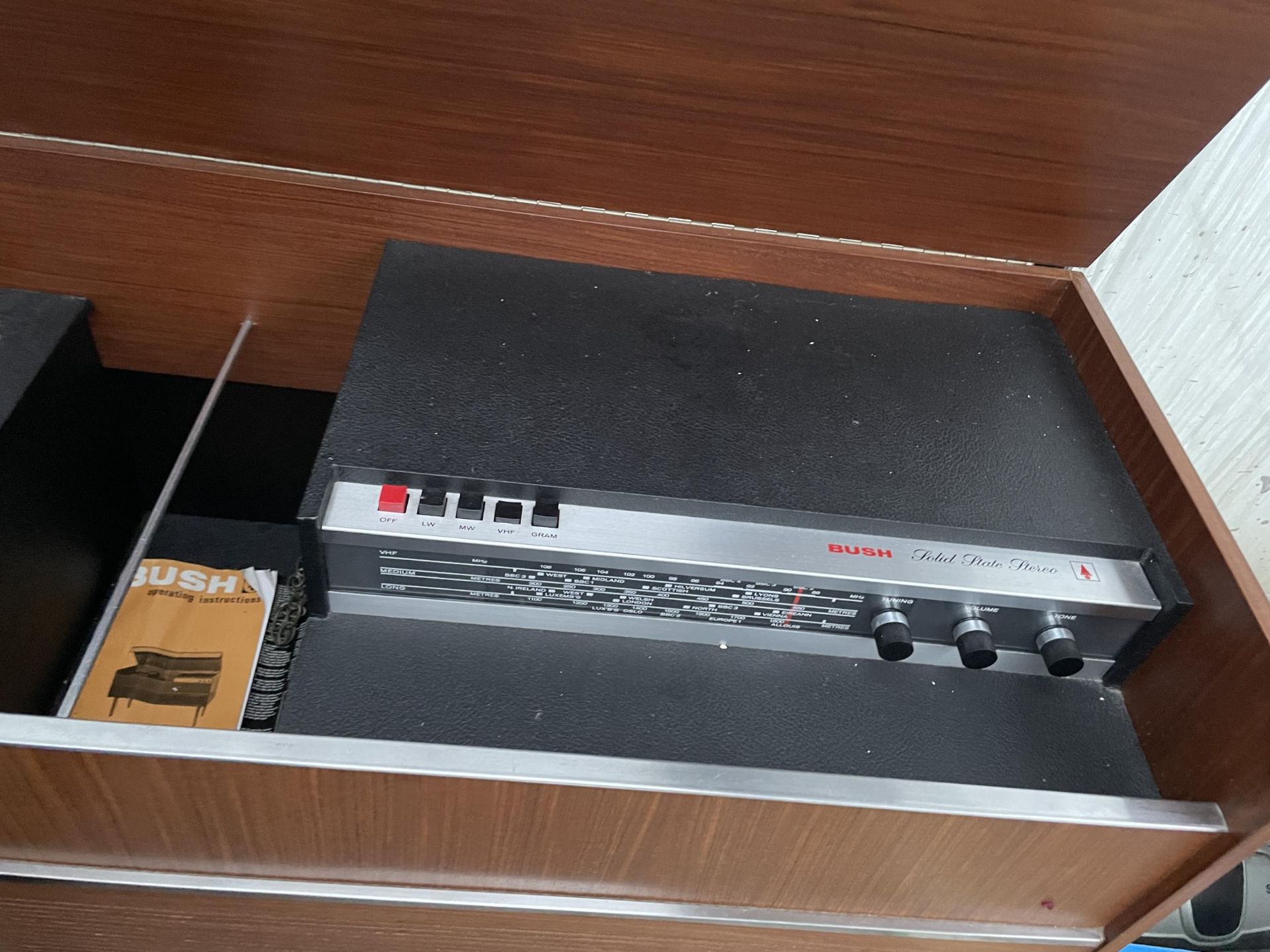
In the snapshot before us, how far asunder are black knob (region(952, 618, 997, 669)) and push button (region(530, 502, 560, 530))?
0.33 meters

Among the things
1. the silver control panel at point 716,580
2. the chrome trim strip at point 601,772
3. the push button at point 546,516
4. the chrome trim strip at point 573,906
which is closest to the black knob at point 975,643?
the silver control panel at point 716,580

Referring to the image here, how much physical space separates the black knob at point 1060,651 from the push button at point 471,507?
1.50 ft

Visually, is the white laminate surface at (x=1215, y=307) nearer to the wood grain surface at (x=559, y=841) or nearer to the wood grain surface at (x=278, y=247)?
the wood grain surface at (x=278, y=247)

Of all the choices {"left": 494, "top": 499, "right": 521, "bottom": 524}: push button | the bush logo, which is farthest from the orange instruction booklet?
the bush logo

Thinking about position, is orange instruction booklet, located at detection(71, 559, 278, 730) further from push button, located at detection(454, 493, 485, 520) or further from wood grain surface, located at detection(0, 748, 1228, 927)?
push button, located at detection(454, 493, 485, 520)

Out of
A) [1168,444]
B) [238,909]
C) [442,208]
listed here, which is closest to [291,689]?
[238,909]

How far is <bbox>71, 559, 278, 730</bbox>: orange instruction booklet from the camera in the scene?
1.05 meters

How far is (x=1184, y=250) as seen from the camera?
1351 millimetres

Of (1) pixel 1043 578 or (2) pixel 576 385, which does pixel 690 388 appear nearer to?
(2) pixel 576 385

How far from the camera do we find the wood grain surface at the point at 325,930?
2.62ft

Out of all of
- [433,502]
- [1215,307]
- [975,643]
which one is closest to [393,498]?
[433,502]

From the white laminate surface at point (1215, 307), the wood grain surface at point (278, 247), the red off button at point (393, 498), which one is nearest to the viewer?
the red off button at point (393, 498)

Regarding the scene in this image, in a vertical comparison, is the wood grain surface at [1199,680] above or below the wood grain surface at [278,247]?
below

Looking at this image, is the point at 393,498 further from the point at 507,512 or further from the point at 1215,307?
the point at 1215,307
